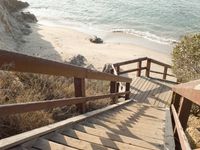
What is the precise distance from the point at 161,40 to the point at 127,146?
1042 inches

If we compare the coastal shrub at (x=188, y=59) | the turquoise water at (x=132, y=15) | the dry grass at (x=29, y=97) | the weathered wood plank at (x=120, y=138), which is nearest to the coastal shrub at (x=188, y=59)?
the coastal shrub at (x=188, y=59)

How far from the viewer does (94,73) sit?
15.8 ft

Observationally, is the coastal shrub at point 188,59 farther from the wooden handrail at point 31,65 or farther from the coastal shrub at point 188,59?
the wooden handrail at point 31,65

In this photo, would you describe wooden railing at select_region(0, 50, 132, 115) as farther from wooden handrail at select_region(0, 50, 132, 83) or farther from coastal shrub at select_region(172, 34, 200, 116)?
coastal shrub at select_region(172, 34, 200, 116)

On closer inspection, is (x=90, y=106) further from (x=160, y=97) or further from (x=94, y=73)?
(x=160, y=97)

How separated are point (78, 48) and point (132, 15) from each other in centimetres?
1989

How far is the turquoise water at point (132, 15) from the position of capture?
33.8m

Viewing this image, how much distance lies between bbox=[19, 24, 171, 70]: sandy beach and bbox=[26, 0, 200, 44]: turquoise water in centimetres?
558

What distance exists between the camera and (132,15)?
41.8 meters

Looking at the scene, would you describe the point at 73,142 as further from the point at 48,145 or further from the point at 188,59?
the point at 188,59

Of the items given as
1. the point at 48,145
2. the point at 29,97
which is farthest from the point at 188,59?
the point at 48,145

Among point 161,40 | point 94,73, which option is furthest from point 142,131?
point 161,40

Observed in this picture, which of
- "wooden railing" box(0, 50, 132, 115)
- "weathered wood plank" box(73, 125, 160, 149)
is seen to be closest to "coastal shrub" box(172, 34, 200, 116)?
"wooden railing" box(0, 50, 132, 115)

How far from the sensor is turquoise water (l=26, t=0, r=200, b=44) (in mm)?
33844
